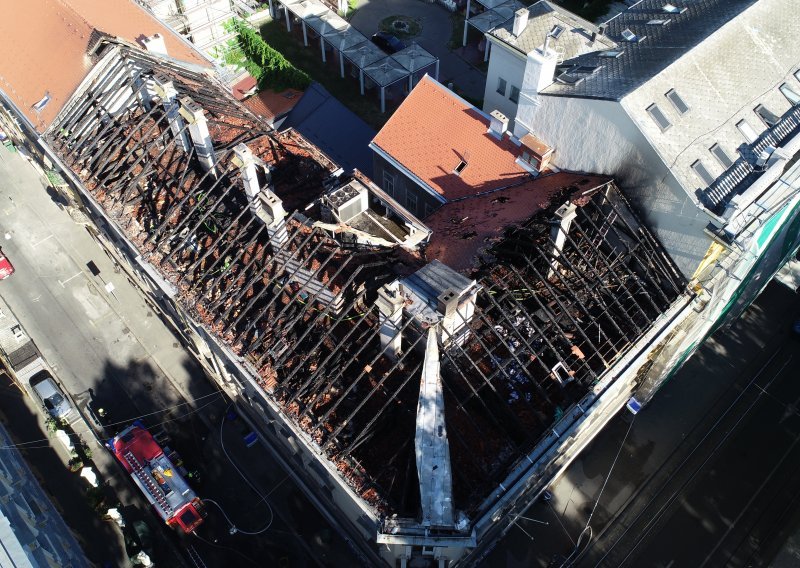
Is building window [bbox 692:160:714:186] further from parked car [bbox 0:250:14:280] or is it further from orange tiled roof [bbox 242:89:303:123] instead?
parked car [bbox 0:250:14:280]

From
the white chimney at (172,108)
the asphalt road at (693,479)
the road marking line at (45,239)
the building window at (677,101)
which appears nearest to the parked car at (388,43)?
the white chimney at (172,108)

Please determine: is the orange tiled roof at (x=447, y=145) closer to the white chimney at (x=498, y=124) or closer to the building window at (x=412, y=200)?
the white chimney at (x=498, y=124)

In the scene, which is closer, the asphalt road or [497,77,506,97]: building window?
the asphalt road

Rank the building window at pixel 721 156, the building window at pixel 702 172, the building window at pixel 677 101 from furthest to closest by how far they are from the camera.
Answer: the building window at pixel 677 101
the building window at pixel 721 156
the building window at pixel 702 172

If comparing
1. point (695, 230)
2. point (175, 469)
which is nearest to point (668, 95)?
point (695, 230)

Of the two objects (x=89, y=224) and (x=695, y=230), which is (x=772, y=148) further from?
(x=89, y=224)

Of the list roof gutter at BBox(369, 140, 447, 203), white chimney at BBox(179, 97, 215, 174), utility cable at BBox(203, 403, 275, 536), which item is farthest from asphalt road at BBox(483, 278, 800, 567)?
white chimney at BBox(179, 97, 215, 174)
